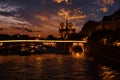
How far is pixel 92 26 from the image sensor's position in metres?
154

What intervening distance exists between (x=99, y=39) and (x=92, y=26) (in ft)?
125

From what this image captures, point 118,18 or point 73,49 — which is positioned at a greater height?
point 118,18

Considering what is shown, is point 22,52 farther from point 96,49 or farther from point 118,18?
point 118,18

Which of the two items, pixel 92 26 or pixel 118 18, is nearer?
pixel 118 18

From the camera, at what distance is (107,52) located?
7506cm

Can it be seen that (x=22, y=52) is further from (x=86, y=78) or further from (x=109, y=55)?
(x=86, y=78)

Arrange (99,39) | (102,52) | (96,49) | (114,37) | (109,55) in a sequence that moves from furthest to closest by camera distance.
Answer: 1. (99,39)
2. (114,37)
3. (96,49)
4. (102,52)
5. (109,55)

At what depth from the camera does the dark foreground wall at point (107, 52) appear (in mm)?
64956

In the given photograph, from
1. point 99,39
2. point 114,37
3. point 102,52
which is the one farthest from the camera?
point 99,39

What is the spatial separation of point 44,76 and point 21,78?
3334 millimetres

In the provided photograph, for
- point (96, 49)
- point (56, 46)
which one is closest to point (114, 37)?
point (96, 49)

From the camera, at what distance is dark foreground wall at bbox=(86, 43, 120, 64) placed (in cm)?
6496

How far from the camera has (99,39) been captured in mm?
116562

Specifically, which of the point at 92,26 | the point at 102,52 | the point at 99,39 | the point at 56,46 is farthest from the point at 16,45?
the point at 102,52
